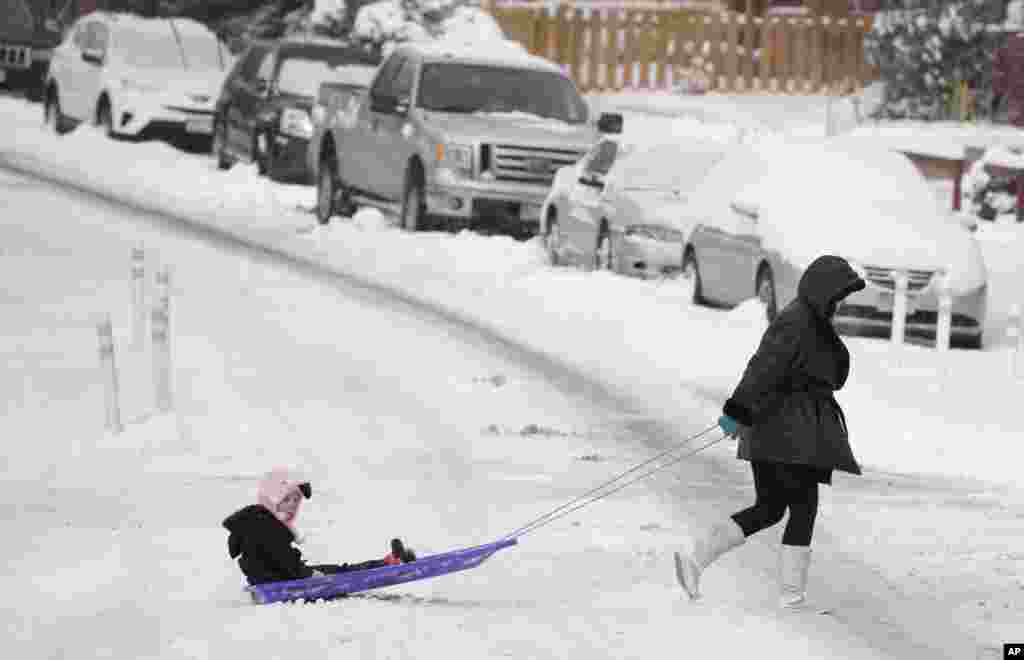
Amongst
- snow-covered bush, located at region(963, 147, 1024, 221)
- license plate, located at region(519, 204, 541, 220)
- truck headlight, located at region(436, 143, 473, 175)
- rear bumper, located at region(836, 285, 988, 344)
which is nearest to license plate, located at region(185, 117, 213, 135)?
license plate, located at region(519, 204, 541, 220)

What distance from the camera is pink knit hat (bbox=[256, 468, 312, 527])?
9258mm

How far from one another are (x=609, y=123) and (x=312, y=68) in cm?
871

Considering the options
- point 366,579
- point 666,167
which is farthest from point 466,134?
point 366,579

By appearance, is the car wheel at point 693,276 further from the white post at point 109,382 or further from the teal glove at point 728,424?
the teal glove at point 728,424

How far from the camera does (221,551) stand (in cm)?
1072

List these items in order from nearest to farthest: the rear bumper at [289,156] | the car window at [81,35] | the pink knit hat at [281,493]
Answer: the pink knit hat at [281,493] → the rear bumper at [289,156] → the car window at [81,35]

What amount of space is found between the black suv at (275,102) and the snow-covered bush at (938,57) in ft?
24.3

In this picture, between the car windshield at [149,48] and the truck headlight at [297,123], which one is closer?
the truck headlight at [297,123]

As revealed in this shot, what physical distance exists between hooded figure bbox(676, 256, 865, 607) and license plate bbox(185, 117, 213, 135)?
88.3ft

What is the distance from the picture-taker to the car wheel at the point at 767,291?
1936cm

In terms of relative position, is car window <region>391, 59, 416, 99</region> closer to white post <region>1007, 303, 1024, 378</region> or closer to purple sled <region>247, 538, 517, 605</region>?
white post <region>1007, 303, 1024, 378</region>

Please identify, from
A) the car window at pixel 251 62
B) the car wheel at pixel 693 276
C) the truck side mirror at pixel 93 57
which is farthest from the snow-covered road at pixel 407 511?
the truck side mirror at pixel 93 57

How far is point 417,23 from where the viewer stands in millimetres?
39094

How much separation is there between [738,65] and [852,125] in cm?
710
